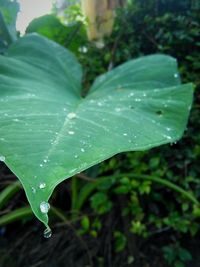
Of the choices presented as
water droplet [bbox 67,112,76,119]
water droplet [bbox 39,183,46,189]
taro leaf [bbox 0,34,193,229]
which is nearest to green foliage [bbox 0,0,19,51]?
taro leaf [bbox 0,34,193,229]

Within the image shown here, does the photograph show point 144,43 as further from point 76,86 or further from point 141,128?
point 141,128

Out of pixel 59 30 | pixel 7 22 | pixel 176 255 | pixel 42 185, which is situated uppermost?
pixel 42 185

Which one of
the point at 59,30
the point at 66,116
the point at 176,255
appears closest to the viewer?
the point at 66,116

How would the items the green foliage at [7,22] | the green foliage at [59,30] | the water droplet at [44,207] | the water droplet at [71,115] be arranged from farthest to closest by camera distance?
the green foliage at [59,30], the green foliage at [7,22], the water droplet at [71,115], the water droplet at [44,207]

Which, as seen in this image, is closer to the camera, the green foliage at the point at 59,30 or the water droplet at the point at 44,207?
the water droplet at the point at 44,207

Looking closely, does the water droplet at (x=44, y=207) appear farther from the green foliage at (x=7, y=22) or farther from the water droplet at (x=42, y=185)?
the green foliage at (x=7, y=22)

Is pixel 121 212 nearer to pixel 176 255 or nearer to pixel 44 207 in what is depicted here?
pixel 176 255

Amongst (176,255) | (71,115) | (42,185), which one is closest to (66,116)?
(71,115)

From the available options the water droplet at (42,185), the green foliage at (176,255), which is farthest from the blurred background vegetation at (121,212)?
the water droplet at (42,185)

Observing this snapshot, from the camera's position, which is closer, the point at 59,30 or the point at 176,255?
the point at 176,255
